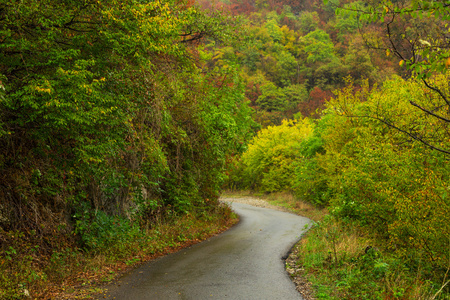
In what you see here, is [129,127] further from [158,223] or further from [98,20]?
[158,223]

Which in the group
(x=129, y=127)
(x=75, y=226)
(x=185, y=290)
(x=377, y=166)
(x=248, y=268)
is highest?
(x=129, y=127)

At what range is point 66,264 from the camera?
7.49 metres

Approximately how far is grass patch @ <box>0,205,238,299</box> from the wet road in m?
0.49

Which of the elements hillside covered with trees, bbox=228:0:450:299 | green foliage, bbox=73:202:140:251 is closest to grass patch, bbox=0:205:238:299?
green foliage, bbox=73:202:140:251

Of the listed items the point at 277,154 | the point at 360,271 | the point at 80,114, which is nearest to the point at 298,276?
the point at 360,271

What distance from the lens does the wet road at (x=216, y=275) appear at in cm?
674

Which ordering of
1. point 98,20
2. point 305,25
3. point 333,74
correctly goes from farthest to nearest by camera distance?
point 305,25 < point 333,74 < point 98,20

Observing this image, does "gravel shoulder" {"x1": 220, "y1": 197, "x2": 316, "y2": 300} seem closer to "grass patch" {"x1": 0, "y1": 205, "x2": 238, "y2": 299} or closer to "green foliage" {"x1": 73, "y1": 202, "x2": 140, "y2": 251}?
"grass patch" {"x1": 0, "y1": 205, "x2": 238, "y2": 299}

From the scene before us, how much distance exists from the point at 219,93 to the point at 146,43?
8497mm

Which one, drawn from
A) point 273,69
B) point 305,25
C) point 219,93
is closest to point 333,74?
point 273,69

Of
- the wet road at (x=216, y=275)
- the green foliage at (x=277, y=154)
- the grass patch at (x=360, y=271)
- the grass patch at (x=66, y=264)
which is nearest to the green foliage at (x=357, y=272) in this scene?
the grass patch at (x=360, y=271)

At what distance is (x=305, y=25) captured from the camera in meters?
86.9

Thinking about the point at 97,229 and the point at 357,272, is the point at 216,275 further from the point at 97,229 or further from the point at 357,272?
the point at 97,229

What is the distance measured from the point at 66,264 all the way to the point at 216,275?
138 inches
